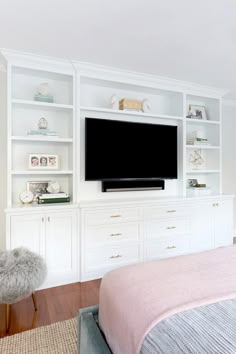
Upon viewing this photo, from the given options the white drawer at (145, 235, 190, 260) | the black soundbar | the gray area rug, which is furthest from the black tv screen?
the gray area rug

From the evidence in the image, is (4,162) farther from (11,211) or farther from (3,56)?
(3,56)

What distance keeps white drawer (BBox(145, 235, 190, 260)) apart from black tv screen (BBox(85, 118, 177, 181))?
830 millimetres

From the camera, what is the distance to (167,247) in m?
2.99

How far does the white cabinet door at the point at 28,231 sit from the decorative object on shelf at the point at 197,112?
2536 millimetres

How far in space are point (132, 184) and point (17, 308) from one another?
71.7 inches

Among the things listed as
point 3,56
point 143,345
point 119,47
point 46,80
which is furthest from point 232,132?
point 143,345

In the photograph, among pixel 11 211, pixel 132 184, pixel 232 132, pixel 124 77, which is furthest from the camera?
pixel 232 132

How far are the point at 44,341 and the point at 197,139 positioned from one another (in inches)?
119

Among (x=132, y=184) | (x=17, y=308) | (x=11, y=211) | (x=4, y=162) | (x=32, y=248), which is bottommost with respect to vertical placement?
(x=17, y=308)

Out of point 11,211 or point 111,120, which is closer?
point 11,211

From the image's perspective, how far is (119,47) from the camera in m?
2.31

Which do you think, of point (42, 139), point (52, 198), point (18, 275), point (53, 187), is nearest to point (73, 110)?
point (42, 139)

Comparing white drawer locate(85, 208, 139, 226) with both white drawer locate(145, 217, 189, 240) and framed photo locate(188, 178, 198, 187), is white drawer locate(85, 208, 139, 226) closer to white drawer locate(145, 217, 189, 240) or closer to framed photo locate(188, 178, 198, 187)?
white drawer locate(145, 217, 189, 240)

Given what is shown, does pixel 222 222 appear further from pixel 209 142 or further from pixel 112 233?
pixel 112 233
